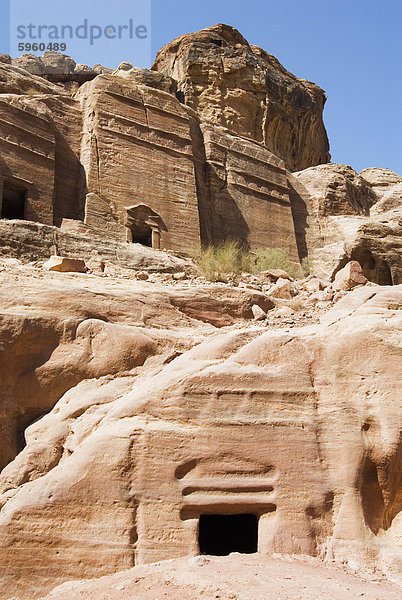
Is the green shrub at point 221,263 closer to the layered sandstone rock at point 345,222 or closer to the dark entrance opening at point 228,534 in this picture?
the layered sandstone rock at point 345,222

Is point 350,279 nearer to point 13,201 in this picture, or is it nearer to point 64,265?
point 64,265

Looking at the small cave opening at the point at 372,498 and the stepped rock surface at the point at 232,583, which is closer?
the stepped rock surface at the point at 232,583

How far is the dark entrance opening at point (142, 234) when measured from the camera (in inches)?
691

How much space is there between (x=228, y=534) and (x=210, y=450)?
2010 millimetres

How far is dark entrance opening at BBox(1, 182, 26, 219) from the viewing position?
52.0 feet

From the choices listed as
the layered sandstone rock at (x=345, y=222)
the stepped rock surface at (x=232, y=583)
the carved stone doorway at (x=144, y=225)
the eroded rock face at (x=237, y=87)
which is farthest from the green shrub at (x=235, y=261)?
the stepped rock surface at (x=232, y=583)

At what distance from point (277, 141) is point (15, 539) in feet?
81.7

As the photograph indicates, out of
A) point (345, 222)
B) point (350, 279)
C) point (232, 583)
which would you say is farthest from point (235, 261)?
point (232, 583)

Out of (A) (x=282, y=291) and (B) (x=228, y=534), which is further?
(A) (x=282, y=291)

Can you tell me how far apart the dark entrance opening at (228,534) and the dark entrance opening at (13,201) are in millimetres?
10082

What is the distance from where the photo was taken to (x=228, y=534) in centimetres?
834

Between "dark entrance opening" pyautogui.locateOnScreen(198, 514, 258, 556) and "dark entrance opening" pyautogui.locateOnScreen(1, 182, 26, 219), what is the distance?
10.1 m

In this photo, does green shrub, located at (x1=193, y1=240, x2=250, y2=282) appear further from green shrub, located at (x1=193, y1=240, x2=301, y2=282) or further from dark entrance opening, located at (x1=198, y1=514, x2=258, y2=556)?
dark entrance opening, located at (x1=198, y1=514, x2=258, y2=556)

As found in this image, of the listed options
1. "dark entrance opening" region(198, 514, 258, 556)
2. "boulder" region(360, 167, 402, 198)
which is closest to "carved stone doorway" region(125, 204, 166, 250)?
"dark entrance opening" region(198, 514, 258, 556)
